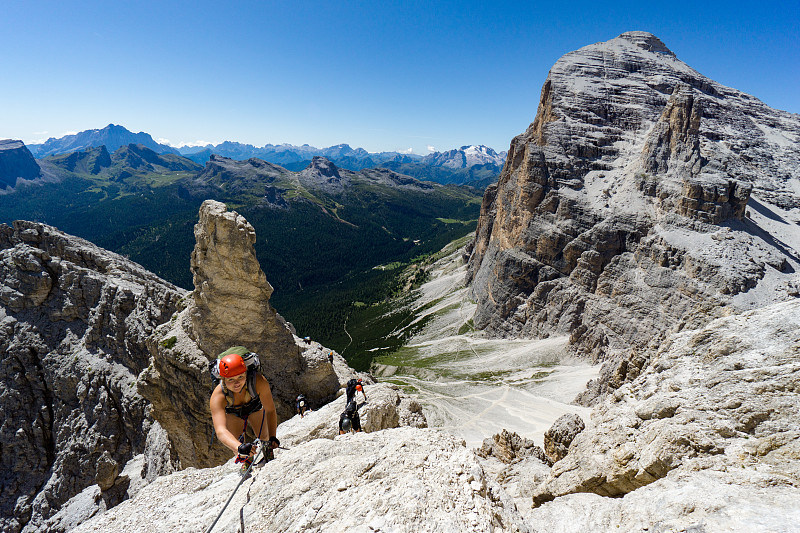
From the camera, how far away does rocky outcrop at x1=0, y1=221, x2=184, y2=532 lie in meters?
32.2

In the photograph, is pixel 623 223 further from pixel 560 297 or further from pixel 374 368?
pixel 374 368

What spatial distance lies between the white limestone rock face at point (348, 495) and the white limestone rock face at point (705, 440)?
4.63 meters

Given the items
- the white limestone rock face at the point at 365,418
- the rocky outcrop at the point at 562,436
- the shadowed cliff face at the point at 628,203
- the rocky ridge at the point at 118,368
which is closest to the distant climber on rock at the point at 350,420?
the white limestone rock face at the point at 365,418

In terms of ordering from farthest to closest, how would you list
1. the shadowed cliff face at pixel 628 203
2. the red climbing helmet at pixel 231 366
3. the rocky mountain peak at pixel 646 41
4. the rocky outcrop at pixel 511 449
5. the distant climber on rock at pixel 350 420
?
the rocky mountain peak at pixel 646 41 < the shadowed cliff face at pixel 628 203 < the rocky outcrop at pixel 511 449 < the distant climber on rock at pixel 350 420 < the red climbing helmet at pixel 231 366

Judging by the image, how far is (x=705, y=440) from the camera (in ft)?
35.9

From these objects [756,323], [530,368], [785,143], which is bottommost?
[530,368]

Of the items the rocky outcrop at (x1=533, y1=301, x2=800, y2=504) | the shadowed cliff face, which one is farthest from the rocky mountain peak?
the rocky outcrop at (x1=533, y1=301, x2=800, y2=504)

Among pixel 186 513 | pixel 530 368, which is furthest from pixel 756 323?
pixel 530 368

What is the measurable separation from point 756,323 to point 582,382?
57.3 m

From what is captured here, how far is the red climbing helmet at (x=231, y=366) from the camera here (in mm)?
8672

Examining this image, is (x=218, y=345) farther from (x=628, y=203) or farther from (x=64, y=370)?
(x=628, y=203)

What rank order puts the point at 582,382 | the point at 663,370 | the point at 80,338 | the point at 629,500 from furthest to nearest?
the point at 582,382 < the point at 80,338 < the point at 663,370 < the point at 629,500

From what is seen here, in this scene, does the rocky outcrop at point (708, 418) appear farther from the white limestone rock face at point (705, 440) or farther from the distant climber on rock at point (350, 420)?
the distant climber on rock at point (350, 420)

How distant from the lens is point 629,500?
10445 mm
